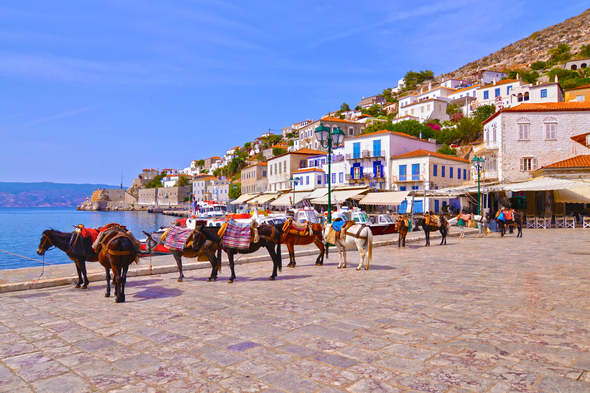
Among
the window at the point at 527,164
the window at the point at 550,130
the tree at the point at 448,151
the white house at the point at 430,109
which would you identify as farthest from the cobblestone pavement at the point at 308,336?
the white house at the point at 430,109

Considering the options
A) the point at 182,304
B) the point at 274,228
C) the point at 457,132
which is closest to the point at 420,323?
the point at 182,304

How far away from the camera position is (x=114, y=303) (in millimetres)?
7832

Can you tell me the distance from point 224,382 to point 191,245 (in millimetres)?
6223

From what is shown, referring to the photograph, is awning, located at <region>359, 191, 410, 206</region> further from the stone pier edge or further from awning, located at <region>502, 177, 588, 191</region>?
the stone pier edge

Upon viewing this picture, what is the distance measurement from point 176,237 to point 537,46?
517 ft

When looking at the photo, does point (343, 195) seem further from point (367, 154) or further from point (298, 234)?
point (298, 234)

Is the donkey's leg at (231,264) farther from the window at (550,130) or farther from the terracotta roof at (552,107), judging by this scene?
the window at (550,130)

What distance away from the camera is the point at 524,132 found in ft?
125

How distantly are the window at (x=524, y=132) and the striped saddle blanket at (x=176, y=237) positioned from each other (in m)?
37.8

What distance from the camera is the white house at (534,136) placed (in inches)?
1470

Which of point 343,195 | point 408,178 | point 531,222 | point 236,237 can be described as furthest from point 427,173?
point 236,237

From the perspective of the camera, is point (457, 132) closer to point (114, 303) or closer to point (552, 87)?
point (552, 87)

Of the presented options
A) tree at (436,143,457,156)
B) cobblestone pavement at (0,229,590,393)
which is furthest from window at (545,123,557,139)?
cobblestone pavement at (0,229,590,393)

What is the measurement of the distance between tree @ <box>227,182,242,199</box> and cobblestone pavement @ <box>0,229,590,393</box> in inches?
3350
